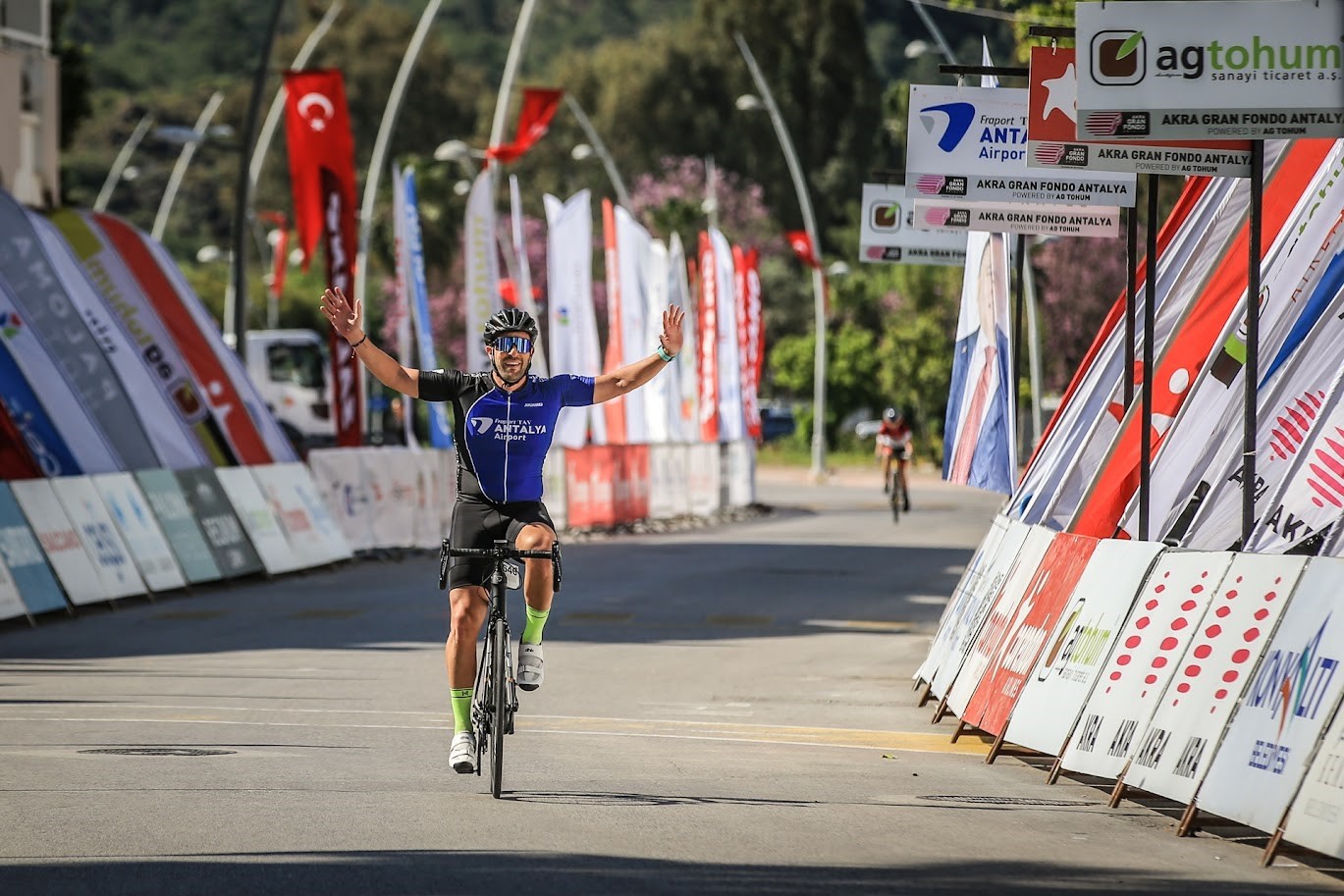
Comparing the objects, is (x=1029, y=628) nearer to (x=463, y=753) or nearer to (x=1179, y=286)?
(x=463, y=753)

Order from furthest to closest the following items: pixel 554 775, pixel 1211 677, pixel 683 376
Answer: pixel 683 376, pixel 554 775, pixel 1211 677

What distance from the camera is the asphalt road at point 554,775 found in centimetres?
738

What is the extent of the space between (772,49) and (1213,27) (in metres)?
77.9

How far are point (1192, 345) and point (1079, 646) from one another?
12.7 ft

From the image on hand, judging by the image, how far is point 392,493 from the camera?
27297 mm

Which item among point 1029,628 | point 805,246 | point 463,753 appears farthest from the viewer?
point 805,246

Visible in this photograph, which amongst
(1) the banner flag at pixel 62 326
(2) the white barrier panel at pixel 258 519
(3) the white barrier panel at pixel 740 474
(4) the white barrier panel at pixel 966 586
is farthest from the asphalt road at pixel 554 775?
(3) the white barrier panel at pixel 740 474

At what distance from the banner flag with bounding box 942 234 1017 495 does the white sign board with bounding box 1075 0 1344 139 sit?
450cm

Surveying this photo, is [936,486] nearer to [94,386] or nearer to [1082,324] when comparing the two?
[1082,324]

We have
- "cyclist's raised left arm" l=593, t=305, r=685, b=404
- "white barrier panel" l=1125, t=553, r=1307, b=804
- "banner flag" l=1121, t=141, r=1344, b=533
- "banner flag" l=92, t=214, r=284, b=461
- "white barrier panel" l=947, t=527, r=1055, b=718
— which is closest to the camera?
"white barrier panel" l=1125, t=553, r=1307, b=804

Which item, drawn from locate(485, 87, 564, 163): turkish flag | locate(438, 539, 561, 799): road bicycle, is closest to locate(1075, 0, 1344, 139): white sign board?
locate(438, 539, 561, 799): road bicycle

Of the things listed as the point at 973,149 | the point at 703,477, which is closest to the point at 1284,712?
the point at 973,149

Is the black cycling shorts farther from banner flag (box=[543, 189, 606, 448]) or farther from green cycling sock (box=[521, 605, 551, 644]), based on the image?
banner flag (box=[543, 189, 606, 448])

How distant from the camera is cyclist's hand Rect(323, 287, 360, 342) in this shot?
9.69 metres
